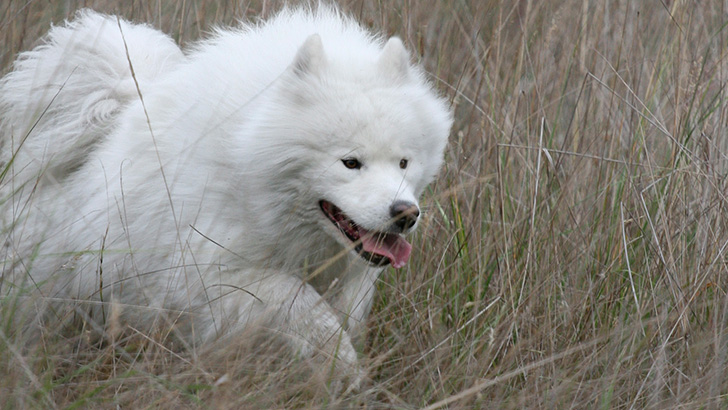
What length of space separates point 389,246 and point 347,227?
18cm

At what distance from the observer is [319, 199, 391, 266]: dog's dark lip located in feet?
11.9

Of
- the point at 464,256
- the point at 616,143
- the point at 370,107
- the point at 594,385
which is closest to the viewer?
the point at 594,385

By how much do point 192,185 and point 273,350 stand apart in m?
0.75

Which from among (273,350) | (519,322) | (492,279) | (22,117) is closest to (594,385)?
(519,322)

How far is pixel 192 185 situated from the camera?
3.81m

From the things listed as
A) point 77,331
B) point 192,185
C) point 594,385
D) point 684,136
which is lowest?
point 77,331

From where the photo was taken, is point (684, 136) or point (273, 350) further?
point (684, 136)

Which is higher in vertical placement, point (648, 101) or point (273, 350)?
point (648, 101)

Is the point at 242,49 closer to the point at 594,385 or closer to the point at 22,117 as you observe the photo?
the point at 22,117

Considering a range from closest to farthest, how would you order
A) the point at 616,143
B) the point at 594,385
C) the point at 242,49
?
1. the point at 594,385
2. the point at 242,49
3. the point at 616,143

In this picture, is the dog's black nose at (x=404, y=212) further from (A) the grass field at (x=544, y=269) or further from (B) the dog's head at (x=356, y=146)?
(A) the grass field at (x=544, y=269)

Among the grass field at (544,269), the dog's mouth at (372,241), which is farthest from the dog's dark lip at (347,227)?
the grass field at (544,269)

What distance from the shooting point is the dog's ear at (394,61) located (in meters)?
3.82

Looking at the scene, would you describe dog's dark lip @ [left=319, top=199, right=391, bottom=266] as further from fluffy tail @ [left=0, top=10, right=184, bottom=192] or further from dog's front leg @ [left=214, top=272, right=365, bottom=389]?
fluffy tail @ [left=0, top=10, right=184, bottom=192]
